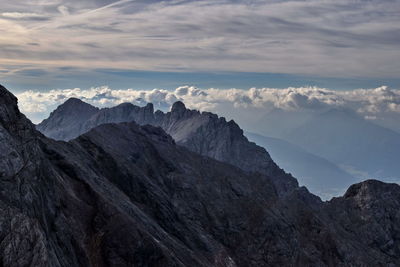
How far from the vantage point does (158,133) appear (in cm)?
17988

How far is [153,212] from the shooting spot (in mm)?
94125

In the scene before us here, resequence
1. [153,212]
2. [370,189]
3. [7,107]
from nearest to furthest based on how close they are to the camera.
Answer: [7,107]
[153,212]
[370,189]

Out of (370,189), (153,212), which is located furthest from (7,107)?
(370,189)

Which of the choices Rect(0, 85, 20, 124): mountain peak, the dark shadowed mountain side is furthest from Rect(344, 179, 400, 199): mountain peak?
Rect(0, 85, 20, 124): mountain peak

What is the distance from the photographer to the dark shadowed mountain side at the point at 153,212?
47.7m

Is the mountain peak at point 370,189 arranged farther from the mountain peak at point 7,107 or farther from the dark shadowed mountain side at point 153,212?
the mountain peak at point 7,107

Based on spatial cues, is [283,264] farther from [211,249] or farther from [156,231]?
[156,231]

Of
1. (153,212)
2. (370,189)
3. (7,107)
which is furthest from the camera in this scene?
(370,189)

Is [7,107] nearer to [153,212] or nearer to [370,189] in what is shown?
[153,212]

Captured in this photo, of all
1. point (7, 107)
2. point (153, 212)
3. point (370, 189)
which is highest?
point (7, 107)

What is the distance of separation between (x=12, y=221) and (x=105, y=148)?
6481 cm

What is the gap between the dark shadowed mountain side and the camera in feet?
157

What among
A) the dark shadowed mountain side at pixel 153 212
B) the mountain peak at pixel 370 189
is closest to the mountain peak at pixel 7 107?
the dark shadowed mountain side at pixel 153 212

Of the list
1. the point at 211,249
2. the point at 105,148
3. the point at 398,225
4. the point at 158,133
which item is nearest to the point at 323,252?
the point at 211,249
